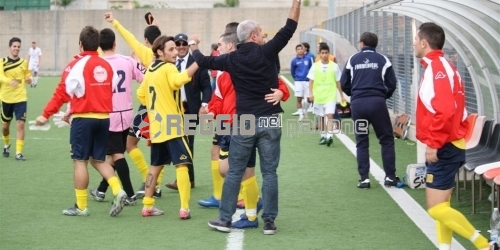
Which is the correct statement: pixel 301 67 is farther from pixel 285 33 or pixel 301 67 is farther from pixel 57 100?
pixel 285 33

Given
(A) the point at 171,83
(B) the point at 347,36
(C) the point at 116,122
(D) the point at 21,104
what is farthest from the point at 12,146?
(B) the point at 347,36

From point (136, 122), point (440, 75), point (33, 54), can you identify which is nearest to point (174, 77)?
point (136, 122)

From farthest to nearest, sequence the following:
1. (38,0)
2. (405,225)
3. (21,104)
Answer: (38,0)
(21,104)
(405,225)

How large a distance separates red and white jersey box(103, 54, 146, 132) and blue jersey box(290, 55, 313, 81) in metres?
12.3

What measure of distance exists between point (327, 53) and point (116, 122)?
23.9 ft

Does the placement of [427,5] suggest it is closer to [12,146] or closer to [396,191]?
[396,191]

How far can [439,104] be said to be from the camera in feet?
24.4

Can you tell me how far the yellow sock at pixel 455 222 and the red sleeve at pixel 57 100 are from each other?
4.31 meters

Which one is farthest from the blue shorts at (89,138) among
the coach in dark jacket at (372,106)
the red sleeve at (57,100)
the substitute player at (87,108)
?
the coach in dark jacket at (372,106)

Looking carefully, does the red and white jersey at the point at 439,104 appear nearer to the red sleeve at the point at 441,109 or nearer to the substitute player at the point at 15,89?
the red sleeve at the point at 441,109

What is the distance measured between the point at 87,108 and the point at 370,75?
393 cm

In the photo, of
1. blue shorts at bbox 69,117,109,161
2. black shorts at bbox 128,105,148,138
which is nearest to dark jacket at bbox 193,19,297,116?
blue shorts at bbox 69,117,109,161

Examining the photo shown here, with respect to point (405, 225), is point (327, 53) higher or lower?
higher

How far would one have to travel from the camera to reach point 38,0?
62.8 m
